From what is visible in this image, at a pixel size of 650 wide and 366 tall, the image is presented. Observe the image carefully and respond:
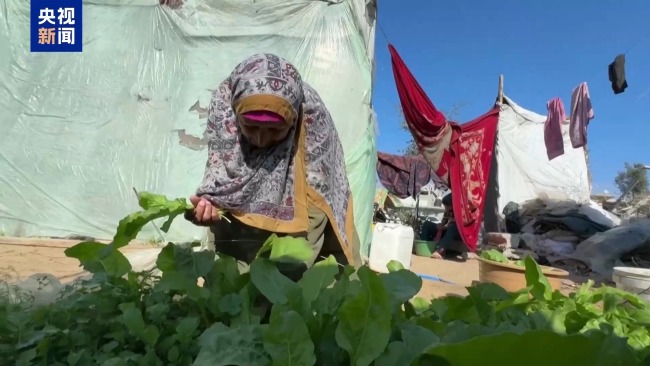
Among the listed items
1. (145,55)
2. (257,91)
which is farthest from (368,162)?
(257,91)

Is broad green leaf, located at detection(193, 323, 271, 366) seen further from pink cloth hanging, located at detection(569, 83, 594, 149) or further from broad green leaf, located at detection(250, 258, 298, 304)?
pink cloth hanging, located at detection(569, 83, 594, 149)

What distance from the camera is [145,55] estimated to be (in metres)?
6.18

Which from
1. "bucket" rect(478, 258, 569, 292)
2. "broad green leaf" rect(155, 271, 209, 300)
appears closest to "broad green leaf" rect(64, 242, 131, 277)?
"broad green leaf" rect(155, 271, 209, 300)

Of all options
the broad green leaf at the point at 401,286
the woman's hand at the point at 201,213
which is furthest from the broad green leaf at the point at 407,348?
the woman's hand at the point at 201,213

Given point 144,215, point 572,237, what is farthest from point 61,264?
point 572,237

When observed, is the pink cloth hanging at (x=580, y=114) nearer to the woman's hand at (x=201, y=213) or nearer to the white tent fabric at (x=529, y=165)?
the white tent fabric at (x=529, y=165)

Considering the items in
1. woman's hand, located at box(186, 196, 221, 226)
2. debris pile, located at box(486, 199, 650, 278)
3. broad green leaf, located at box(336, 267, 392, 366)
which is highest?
woman's hand, located at box(186, 196, 221, 226)

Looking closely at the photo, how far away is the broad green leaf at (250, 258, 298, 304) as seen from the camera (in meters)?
0.68

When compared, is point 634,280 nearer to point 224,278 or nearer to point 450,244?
point 224,278

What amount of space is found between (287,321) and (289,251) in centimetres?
33

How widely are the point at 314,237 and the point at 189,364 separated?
1.22m

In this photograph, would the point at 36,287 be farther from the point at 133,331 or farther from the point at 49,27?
the point at 49,27

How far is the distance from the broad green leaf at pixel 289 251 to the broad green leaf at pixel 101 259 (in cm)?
25

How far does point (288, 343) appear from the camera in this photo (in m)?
0.52
